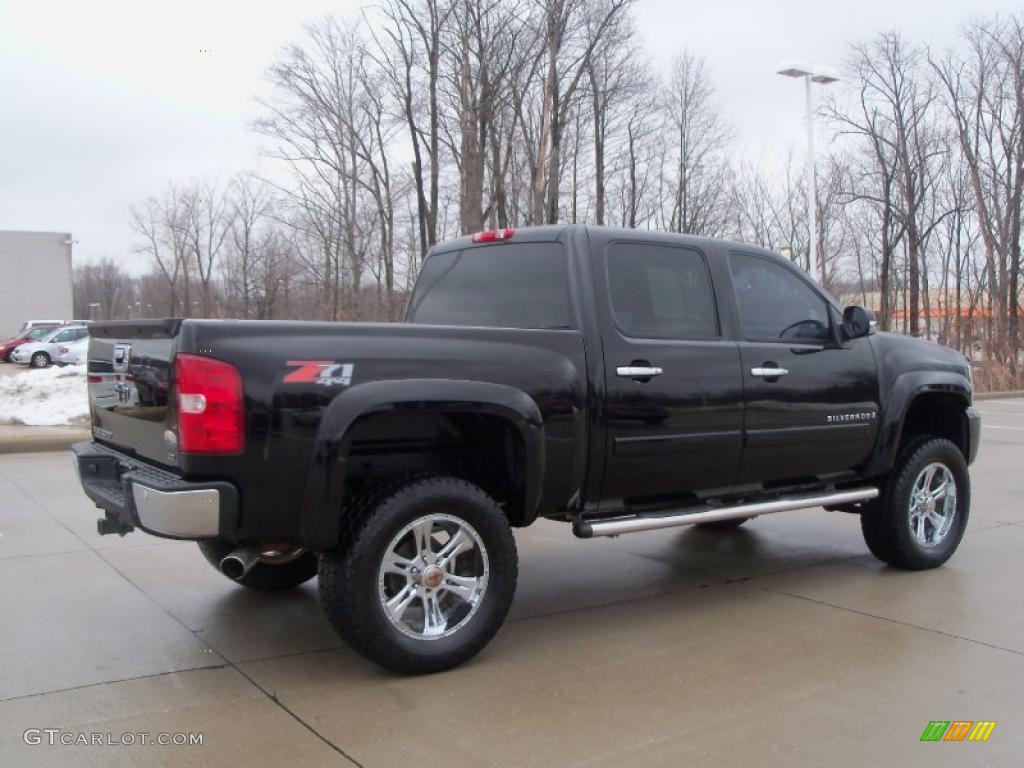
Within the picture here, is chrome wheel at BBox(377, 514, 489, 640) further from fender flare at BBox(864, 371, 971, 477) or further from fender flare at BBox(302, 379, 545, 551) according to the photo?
fender flare at BBox(864, 371, 971, 477)

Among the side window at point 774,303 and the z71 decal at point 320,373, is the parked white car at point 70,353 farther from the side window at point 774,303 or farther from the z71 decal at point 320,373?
the z71 decal at point 320,373

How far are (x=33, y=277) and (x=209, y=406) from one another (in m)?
72.2

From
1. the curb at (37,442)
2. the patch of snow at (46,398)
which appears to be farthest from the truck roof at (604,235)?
→ the patch of snow at (46,398)

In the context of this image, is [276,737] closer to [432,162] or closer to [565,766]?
[565,766]

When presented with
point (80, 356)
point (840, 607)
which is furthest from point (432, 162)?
point (840, 607)

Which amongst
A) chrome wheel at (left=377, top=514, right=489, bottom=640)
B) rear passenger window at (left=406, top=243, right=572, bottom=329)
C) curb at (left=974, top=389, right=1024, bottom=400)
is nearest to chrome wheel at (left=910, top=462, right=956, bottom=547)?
rear passenger window at (left=406, top=243, right=572, bottom=329)

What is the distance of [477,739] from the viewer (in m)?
3.51

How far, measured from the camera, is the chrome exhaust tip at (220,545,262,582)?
4164mm

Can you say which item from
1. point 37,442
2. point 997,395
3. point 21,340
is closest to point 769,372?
point 37,442

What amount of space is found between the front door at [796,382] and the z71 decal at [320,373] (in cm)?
232

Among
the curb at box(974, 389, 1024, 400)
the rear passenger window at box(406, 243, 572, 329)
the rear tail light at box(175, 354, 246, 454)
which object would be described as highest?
the rear passenger window at box(406, 243, 572, 329)

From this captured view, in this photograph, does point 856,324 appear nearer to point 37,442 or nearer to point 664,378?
point 664,378

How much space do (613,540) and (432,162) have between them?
24390 millimetres

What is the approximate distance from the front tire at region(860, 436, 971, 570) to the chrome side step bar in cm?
21
